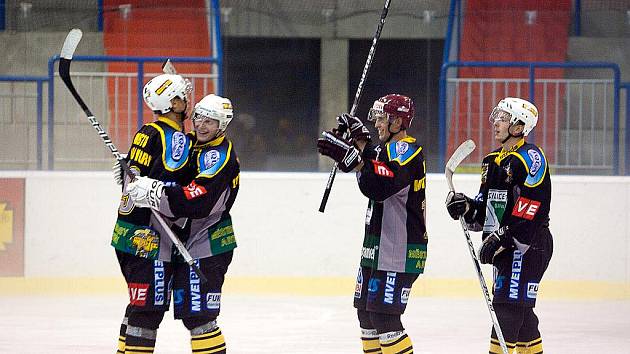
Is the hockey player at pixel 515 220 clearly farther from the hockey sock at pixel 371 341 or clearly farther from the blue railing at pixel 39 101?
the blue railing at pixel 39 101

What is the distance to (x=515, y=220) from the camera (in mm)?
4973

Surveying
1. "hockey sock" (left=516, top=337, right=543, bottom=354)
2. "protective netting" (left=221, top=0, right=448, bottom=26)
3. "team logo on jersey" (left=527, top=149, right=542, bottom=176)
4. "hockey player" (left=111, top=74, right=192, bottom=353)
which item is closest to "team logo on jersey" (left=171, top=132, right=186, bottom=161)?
"hockey player" (left=111, top=74, right=192, bottom=353)

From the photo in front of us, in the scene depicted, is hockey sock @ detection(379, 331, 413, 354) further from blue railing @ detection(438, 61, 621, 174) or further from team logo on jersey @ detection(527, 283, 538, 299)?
blue railing @ detection(438, 61, 621, 174)

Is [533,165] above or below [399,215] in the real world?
above

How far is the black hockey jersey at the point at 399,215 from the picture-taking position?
4875 millimetres

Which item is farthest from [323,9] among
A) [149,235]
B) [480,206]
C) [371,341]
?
[149,235]

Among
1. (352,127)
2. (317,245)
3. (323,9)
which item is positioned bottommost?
(317,245)

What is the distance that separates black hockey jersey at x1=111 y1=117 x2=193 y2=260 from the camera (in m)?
4.69

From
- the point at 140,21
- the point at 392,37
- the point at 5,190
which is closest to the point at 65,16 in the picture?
the point at 140,21

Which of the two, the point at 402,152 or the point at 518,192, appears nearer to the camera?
the point at 402,152

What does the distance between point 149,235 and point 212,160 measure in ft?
1.20

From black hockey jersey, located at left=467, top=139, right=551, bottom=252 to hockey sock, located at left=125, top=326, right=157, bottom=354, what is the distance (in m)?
1.44

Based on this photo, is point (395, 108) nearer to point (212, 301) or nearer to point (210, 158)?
point (210, 158)

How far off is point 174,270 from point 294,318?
112 inches
